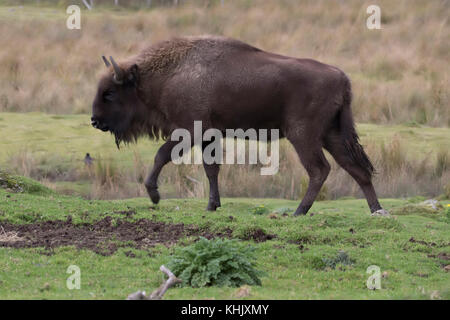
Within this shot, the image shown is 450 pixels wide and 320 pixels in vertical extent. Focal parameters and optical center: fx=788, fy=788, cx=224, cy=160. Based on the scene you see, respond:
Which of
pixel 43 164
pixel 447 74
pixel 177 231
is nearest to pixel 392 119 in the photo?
pixel 447 74

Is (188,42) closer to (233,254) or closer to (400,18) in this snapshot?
(233,254)

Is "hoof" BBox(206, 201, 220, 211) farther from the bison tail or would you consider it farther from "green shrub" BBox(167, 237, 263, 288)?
"green shrub" BBox(167, 237, 263, 288)

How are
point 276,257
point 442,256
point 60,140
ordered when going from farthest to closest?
point 60,140 → point 442,256 → point 276,257

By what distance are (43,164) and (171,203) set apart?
205 inches

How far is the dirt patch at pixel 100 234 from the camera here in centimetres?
948

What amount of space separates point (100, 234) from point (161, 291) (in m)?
3.20

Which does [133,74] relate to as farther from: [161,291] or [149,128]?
[161,291]

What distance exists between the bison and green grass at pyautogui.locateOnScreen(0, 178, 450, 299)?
36.4 inches

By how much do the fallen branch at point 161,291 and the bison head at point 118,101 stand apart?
5.13 meters

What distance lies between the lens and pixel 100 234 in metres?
10.0

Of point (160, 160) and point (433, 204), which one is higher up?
point (160, 160)
